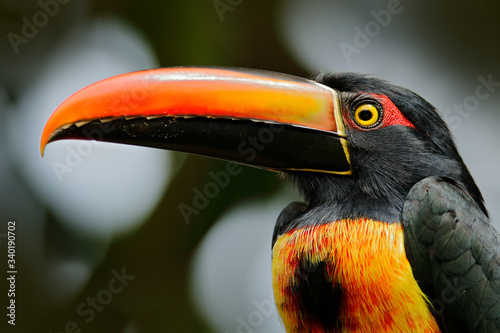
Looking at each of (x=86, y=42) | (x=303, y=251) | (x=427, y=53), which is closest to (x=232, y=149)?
(x=303, y=251)

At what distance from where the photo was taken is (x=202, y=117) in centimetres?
262

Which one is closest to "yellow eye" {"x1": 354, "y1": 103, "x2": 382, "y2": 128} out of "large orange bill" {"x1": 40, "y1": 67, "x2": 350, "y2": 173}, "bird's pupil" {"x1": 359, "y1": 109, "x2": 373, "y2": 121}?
"bird's pupil" {"x1": 359, "y1": 109, "x2": 373, "y2": 121}

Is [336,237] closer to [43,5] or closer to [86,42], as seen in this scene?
[86,42]

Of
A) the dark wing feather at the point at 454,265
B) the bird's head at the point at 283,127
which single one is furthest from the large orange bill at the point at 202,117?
the dark wing feather at the point at 454,265

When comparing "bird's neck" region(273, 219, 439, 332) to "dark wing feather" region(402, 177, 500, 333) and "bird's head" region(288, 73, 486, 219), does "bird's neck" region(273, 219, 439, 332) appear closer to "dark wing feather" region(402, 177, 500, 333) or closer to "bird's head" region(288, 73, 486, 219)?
"dark wing feather" region(402, 177, 500, 333)

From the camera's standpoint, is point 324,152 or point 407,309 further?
point 324,152

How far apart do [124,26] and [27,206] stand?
1.47 m

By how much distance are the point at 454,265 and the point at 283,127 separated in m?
0.91

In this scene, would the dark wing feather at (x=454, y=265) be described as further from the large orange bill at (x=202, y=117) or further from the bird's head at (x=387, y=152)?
the large orange bill at (x=202, y=117)

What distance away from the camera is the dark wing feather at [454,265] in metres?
2.39

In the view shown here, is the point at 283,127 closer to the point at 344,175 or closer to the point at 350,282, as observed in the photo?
the point at 344,175

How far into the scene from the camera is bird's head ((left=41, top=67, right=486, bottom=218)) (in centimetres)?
257

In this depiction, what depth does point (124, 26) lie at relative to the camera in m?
4.10

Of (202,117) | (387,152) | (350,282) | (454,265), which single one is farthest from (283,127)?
(454,265)
